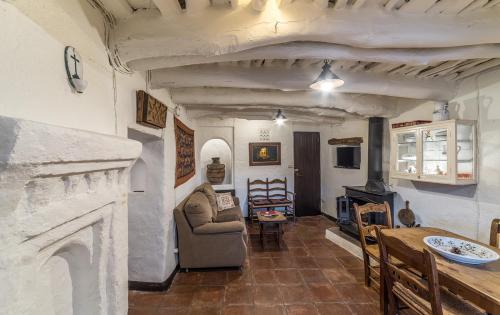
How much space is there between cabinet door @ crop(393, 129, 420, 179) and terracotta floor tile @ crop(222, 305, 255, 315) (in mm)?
2521

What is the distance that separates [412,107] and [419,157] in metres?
0.85

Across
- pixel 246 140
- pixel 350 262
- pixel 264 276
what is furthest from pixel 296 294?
pixel 246 140

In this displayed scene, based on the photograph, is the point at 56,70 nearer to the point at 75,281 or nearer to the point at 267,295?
the point at 75,281

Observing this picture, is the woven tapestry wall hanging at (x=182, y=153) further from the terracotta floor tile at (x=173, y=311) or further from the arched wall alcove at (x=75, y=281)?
the arched wall alcove at (x=75, y=281)

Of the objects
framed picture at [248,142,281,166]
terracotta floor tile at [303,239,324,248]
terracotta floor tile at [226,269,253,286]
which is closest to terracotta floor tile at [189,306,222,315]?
terracotta floor tile at [226,269,253,286]

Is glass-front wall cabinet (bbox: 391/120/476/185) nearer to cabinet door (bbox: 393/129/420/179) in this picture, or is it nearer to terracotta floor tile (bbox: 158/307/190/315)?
cabinet door (bbox: 393/129/420/179)

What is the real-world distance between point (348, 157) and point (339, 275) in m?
2.51

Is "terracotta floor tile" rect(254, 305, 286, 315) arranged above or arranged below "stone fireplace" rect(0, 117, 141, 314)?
below

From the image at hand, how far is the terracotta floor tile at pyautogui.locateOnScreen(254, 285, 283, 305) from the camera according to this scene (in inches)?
91.4

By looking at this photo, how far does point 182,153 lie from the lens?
338cm

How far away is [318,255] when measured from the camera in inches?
131

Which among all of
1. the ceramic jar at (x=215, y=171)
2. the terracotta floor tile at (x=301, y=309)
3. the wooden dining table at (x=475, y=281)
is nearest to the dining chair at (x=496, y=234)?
the wooden dining table at (x=475, y=281)

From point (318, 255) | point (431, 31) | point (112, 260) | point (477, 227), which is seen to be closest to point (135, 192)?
point (112, 260)

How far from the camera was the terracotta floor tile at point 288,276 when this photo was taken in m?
2.67
